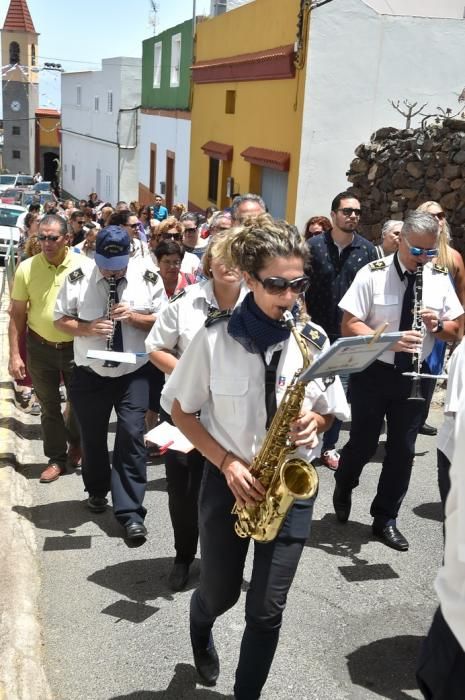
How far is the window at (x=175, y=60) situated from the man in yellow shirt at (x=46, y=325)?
2077 cm

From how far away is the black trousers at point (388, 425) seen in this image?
475 cm

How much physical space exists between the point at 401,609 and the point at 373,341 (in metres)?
2.13

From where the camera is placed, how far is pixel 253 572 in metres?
3.05

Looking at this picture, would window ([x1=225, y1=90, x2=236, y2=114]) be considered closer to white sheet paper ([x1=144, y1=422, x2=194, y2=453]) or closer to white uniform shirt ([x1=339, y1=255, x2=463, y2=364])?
white uniform shirt ([x1=339, y1=255, x2=463, y2=364])

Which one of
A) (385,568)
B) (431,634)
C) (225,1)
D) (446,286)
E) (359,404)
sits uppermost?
(225,1)

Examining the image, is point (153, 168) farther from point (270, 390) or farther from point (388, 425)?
point (270, 390)

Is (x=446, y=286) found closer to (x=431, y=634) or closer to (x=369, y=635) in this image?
(x=369, y=635)

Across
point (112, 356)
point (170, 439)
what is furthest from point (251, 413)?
point (112, 356)

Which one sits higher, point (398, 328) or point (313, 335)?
point (313, 335)

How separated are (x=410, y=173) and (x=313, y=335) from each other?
8920 millimetres

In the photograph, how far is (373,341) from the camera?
269 centimetres

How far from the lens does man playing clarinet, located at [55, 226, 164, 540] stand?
486 centimetres

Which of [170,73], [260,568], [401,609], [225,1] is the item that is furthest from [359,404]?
[170,73]

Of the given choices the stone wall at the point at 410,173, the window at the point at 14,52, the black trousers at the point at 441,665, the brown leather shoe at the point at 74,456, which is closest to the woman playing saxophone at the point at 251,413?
the black trousers at the point at 441,665
